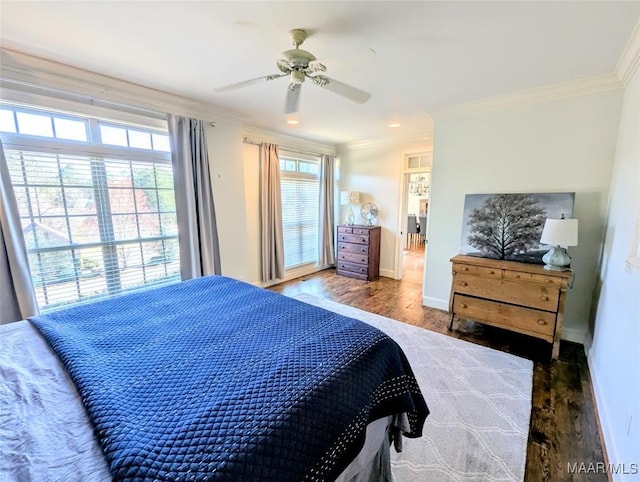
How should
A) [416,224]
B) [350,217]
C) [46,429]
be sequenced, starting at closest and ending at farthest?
[46,429]
[350,217]
[416,224]

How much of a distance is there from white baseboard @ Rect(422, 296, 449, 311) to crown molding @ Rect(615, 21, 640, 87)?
8.53 ft

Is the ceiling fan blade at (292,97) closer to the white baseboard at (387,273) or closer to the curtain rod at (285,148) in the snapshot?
the curtain rod at (285,148)

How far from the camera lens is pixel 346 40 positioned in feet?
6.05

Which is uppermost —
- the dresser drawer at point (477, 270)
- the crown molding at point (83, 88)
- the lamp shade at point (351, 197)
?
the crown molding at point (83, 88)

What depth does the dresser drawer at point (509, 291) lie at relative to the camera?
2.42 meters

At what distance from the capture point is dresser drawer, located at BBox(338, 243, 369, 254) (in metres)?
4.78

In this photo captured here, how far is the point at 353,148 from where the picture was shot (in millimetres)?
5168

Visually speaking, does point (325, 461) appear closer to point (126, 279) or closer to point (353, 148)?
point (126, 279)

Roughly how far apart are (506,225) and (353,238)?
2431mm

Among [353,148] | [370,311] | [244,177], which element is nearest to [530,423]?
[370,311]

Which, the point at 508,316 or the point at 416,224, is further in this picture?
the point at 416,224

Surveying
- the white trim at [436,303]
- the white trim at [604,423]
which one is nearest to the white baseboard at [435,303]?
the white trim at [436,303]

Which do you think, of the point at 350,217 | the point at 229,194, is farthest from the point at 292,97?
the point at 350,217

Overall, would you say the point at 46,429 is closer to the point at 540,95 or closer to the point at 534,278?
the point at 534,278
